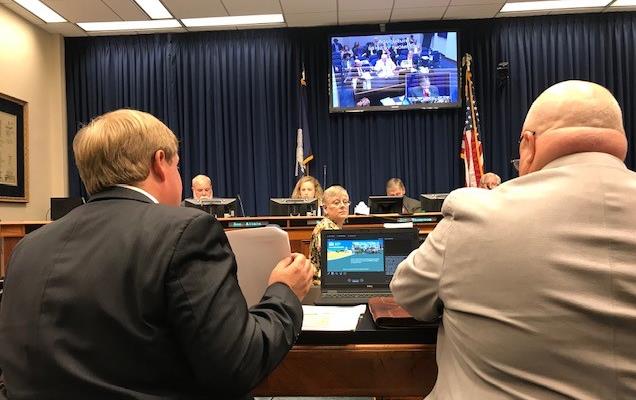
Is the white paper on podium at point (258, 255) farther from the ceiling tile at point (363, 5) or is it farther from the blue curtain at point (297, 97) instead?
the blue curtain at point (297, 97)

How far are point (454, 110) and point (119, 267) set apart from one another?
21.8ft

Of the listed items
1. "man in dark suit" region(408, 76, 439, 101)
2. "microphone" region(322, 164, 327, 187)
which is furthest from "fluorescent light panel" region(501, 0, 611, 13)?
"microphone" region(322, 164, 327, 187)

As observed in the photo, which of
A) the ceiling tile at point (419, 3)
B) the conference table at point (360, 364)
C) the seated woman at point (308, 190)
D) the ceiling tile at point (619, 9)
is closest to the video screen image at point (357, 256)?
the conference table at point (360, 364)

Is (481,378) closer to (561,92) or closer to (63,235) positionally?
(561,92)

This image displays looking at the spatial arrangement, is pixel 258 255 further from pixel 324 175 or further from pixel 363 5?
pixel 324 175

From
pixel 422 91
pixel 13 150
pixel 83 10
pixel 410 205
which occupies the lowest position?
pixel 410 205

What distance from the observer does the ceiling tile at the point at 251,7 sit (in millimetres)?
6000

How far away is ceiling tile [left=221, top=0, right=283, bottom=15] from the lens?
236 inches

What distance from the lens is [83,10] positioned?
6.07 m

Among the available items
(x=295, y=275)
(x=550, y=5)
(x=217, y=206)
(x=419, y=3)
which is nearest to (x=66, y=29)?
(x=217, y=206)

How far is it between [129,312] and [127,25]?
21.8 feet

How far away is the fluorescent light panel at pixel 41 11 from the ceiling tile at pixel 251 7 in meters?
2.04

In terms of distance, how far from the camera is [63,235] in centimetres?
94

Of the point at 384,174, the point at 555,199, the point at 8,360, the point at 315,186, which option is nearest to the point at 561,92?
the point at 555,199
